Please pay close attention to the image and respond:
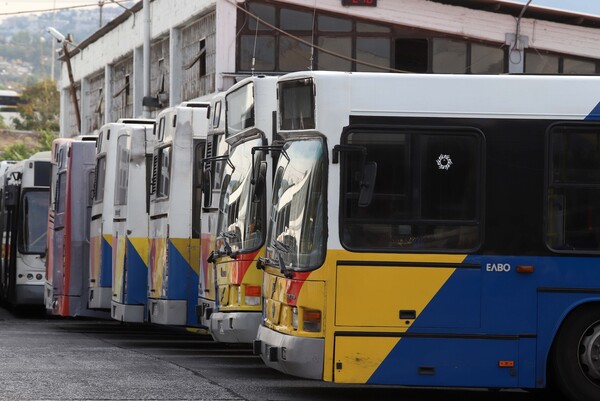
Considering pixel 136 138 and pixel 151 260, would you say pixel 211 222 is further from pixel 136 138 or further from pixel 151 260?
pixel 136 138

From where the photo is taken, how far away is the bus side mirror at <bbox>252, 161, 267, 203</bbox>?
14.9 metres

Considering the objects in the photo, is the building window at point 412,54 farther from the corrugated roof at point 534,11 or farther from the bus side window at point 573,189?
the bus side window at point 573,189

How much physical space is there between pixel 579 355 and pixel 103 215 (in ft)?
Result: 37.6

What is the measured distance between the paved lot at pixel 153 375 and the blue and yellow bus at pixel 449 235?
1360mm

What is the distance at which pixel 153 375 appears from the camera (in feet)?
49.4

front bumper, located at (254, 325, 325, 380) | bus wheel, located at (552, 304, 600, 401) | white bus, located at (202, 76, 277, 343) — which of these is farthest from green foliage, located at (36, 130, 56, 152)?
bus wheel, located at (552, 304, 600, 401)

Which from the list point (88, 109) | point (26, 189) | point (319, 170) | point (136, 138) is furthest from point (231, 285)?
point (88, 109)

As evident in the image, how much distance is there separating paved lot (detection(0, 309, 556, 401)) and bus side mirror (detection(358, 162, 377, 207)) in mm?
2142

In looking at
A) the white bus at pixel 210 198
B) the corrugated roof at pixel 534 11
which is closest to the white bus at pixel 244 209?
the white bus at pixel 210 198

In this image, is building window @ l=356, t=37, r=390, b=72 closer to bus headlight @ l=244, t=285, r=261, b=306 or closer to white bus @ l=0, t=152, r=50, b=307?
white bus @ l=0, t=152, r=50, b=307

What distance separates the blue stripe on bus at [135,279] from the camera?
20531 millimetres

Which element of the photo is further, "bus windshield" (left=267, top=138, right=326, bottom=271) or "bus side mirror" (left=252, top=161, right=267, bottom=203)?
"bus side mirror" (left=252, top=161, right=267, bottom=203)

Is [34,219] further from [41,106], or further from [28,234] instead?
[41,106]

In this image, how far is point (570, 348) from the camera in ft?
40.2
